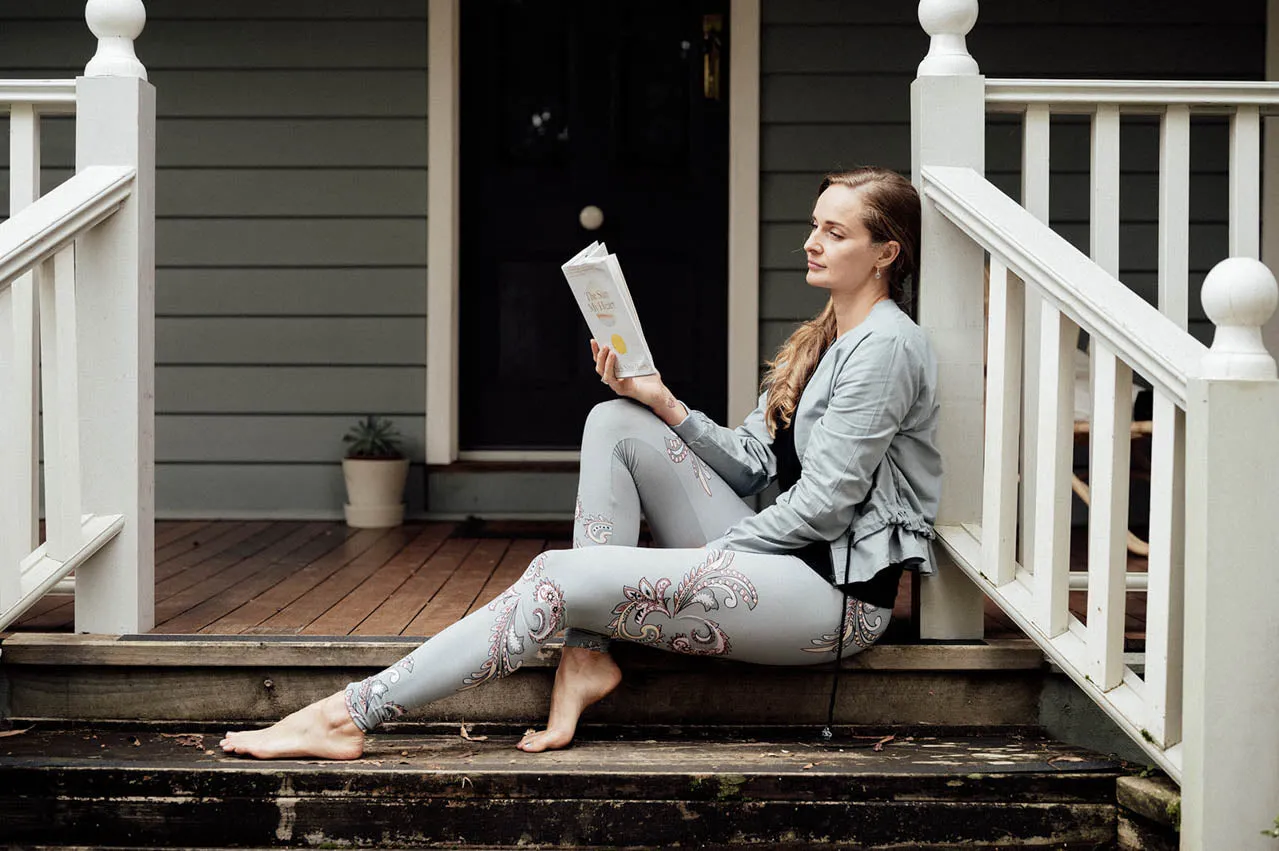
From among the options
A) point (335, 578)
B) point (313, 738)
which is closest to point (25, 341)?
point (313, 738)

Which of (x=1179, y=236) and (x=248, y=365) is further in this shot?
(x=248, y=365)

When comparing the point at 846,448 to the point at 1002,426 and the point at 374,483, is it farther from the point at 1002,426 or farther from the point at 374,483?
the point at 374,483

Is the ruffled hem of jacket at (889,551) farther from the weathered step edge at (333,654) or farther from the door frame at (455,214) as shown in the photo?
the door frame at (455,214)

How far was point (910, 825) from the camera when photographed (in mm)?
2004

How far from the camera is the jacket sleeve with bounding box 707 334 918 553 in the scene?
2.06 m

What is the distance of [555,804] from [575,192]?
2725 millimetres

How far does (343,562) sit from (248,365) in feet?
4.05

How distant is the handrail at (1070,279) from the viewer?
68.7 inches

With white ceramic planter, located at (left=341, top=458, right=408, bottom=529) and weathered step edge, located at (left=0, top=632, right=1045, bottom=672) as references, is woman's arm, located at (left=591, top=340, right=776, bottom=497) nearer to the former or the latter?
weathered step edge, located at (left=0, top=632, right=1045, bottom=672)

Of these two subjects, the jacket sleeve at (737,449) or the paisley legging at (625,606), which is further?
the jacket sleeve at (737,449)

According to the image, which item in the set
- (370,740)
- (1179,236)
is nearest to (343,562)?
(370,740)

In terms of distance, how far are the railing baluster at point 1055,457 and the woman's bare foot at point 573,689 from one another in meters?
0.74

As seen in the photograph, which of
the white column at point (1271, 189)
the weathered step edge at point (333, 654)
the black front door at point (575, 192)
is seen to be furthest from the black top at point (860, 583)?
the white column at point (1271, 189)

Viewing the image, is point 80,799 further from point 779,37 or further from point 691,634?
point 779,37
